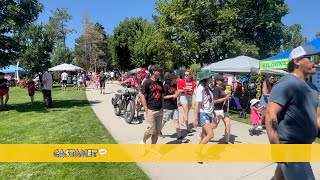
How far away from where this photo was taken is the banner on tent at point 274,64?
10698mm

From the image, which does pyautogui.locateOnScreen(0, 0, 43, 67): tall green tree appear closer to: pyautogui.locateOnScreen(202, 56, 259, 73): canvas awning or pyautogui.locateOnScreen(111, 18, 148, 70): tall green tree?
pyautogui.locateOnScreen(202, 56, 259, 73): canvas awning

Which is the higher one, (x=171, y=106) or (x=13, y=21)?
(x=13, y=21)

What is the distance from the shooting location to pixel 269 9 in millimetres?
32719

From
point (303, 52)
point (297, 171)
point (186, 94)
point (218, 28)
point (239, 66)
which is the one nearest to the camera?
point (297, 171)

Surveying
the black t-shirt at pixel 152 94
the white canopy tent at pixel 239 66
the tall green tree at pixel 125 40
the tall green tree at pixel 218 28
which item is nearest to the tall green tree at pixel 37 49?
the tall green tree at pixel 218 28

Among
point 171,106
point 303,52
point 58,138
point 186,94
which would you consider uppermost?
point 303,52

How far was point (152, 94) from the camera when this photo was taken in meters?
6.04

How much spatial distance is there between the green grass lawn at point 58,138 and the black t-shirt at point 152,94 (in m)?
1.16

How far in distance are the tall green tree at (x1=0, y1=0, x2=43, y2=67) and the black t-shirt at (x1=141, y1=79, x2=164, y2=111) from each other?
8.87 m

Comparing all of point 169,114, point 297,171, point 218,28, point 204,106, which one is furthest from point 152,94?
point 218,28

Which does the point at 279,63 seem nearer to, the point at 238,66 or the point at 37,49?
the point at 238,66

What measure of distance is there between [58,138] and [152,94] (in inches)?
116

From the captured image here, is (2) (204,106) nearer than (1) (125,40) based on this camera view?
Yes

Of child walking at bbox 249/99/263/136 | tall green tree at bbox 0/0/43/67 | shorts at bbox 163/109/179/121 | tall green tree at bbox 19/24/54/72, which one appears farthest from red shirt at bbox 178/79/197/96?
tall green tree at bbox 19/24/54/72
